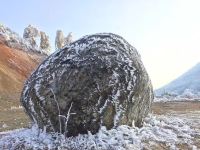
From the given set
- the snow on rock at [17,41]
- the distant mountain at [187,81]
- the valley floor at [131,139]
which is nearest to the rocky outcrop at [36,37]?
the snow on rock at [17,41]

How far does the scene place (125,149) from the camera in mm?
8344

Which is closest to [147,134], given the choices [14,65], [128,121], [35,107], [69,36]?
[128,121]

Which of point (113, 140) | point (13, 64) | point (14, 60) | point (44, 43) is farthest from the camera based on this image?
point (44, 43)

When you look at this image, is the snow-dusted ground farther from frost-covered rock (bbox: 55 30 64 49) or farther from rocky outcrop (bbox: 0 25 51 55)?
frost-covered rock (bbox: 55 30 64 49)

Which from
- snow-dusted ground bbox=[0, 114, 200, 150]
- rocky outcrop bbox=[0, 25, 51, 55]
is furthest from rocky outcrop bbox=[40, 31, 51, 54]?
snow-dusted ground bbox=[0, 114, 200, 150]

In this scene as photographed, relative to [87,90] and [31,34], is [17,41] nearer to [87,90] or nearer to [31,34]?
[31,34]

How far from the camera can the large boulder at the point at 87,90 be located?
29.1 ft

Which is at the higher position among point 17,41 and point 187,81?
point 17,41

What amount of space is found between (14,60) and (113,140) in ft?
141

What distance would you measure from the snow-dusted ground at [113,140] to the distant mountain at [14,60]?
28.3 metres

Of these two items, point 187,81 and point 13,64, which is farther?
point 187,81

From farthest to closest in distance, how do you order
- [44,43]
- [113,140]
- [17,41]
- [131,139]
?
[44,43], [17,41], [131,139], [113,140]

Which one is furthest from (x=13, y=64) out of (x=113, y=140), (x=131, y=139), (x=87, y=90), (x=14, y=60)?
(x=113, y=140)

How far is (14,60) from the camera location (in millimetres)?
50219
